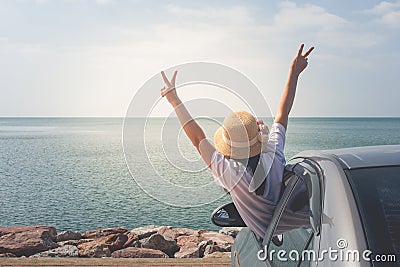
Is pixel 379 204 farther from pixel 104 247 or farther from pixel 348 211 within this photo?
pixel 104 247

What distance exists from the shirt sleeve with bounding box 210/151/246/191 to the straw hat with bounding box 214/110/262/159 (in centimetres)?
4

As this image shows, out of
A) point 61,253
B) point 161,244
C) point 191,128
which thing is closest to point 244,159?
point 191,128

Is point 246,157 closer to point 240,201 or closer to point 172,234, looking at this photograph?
point 240,201

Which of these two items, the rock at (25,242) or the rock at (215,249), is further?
the rock at (25,242)

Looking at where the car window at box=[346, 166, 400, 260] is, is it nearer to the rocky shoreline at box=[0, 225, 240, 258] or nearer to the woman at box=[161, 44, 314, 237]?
the woman at box=[161, 44, 314, 237]

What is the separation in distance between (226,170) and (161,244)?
9060 millimetres

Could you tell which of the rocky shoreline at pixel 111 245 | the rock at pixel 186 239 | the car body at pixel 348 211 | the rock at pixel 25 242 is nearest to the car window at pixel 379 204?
the car body at pixel 348 211

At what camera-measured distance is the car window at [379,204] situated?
1.89m

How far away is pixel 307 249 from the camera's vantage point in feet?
7.09

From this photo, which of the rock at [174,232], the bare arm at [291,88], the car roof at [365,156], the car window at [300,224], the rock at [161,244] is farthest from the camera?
the rock at [174,232]

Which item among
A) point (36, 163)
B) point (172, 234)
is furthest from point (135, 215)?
point (36, 163)

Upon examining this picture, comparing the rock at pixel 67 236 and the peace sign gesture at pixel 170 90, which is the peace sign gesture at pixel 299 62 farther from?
the rock at pixel 67 236

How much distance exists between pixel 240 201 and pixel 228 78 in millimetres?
708

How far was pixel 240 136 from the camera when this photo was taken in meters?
2.97
